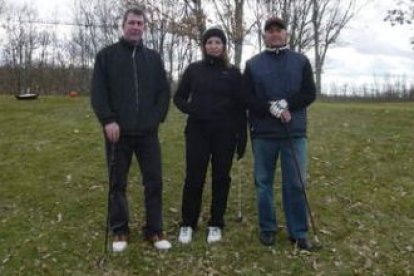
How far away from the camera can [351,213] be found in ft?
23.9

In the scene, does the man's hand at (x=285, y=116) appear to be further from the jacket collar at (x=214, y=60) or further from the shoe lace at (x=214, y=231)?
the shoe lace at (x=214, y=231)

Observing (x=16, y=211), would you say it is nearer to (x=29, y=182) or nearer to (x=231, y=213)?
(x=29, y=182)

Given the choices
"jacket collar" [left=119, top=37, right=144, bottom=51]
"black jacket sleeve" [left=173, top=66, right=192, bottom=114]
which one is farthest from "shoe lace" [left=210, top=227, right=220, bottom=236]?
"jacket collar" [left=119, top=37, right=144, bottom=51]

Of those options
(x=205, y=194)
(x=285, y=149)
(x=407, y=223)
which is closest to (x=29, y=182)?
(x=205, y=194)

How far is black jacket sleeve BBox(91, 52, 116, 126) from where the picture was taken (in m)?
5.57

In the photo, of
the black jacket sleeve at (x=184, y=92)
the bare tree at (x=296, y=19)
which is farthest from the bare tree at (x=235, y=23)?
the black jacket sleeve at (x=184, y=92)

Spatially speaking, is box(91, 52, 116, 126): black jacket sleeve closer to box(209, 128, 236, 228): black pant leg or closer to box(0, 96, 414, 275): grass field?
box(209, 128, 236, 228): black pant leg

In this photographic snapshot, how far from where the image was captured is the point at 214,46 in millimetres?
5809

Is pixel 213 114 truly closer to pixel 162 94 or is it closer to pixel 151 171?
pixel 162 94

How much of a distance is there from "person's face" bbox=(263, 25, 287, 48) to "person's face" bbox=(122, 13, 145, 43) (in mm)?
1197

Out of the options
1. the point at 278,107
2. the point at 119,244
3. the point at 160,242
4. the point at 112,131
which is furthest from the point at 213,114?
the point at 119,244

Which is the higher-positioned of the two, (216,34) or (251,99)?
(216,34)

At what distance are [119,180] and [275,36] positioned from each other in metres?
2.02

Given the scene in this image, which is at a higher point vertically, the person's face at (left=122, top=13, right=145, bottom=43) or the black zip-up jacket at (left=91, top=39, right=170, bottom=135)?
the person's face at (left=122, top=13, right=145, bottom=43)
